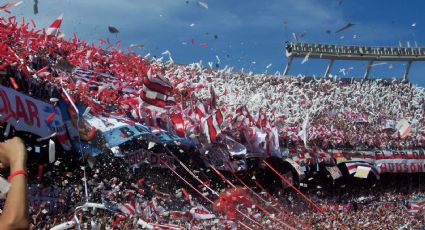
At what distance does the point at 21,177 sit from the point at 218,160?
39.7 ft

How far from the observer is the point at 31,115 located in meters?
9.47

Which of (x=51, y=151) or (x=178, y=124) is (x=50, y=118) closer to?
(x=51, y=151)

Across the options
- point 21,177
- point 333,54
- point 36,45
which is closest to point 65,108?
point 36,45

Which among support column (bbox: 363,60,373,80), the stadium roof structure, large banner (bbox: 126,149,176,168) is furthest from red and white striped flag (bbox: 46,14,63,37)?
support column (bbox: 363,60,373,80)

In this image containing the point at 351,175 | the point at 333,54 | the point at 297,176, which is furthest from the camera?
the point at 333,54

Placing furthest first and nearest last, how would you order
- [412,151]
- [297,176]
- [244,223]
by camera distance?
[412,151] → [297,176] → [244,223]

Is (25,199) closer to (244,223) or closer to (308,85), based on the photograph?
(244,223)

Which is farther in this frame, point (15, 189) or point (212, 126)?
point (212, 126)

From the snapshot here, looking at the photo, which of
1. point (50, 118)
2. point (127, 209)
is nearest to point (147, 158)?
point (127, 209)

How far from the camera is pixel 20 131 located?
9.31 metres

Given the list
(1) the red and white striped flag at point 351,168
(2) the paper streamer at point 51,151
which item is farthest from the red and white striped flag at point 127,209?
(1) the red and white striped flag at point 351,168

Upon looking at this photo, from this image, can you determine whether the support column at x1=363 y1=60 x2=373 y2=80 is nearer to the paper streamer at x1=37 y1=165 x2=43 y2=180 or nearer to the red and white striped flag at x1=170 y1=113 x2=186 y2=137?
the red and white striped flag at x1=170 y1=113 x2=186 y2=137

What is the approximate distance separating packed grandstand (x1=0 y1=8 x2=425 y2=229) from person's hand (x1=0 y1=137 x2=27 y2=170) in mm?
4065

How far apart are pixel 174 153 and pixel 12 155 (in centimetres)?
1124
